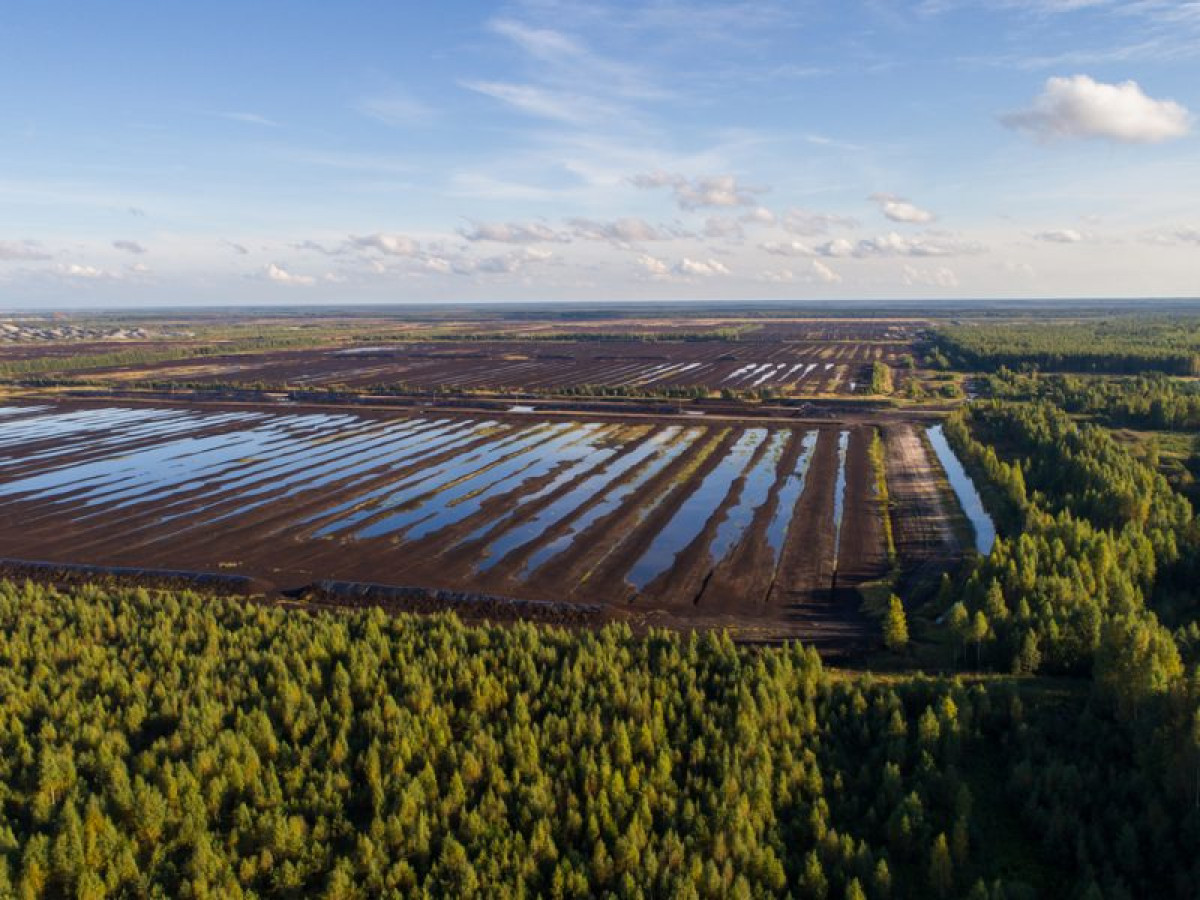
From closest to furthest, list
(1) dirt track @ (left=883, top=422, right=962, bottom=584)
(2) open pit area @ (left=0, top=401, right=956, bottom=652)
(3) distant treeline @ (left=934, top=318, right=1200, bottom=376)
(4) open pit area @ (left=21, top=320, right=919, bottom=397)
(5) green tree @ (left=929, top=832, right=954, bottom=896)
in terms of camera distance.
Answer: (5) green tree @ (left=929, top=832, right=954, bottom=896), (2) open pit area @ (left=0, top=401, right=956, bottom=652), (1) dirt track @ (left=883, top=422, right=962, bottom=584), (4) open pit area @ (left=21, top=320, right=919, bottom=397), (3) distant treeline @ (left=934, top=318, right=1200, bottom=376)

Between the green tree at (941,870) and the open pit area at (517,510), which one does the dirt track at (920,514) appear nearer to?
the open pit area at (517,510)

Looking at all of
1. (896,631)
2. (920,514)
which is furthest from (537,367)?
(896,631)

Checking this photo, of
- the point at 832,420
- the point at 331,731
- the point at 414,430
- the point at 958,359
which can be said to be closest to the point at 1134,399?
the point at 832,420

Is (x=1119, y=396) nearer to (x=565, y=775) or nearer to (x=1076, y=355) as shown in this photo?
(x=1076, y=355)

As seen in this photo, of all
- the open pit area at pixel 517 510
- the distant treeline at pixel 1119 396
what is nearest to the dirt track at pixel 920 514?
the open pit area at pixel 517 510

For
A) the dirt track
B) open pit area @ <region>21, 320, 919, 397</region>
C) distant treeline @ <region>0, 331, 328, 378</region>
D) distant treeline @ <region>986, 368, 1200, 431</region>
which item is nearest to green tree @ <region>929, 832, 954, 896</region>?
the dirt track

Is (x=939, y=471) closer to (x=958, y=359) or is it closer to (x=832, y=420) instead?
(x=832, y=420)

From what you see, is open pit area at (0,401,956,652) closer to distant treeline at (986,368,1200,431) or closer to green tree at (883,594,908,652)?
green tree at (883,594,908,652)

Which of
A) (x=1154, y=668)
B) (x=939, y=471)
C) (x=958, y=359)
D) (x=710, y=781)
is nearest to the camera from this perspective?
(x=710, y=781)
